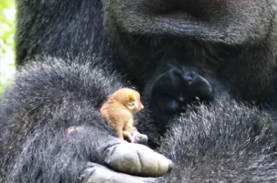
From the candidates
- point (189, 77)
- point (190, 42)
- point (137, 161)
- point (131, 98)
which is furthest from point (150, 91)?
point (137, 161)

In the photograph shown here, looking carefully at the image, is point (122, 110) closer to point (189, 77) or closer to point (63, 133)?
point (63, 133)

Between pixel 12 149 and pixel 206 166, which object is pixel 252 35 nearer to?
pixel 206 166

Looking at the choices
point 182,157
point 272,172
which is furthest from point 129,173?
point 272,172

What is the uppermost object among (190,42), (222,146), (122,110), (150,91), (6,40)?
(190,42)

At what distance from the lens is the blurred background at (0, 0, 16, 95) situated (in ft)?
24.0

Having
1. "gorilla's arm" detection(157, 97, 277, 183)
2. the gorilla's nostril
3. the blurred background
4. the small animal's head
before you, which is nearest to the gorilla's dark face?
the gorilla's nostril

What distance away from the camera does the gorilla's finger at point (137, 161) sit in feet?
11.2

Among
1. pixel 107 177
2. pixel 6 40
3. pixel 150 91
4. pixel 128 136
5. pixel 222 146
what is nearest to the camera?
pixel 107 177

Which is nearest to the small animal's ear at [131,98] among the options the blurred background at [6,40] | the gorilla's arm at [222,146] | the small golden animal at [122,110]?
the small golden animal at [122,110]

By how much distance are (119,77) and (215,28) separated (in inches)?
35.1

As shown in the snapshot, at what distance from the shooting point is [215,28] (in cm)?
421

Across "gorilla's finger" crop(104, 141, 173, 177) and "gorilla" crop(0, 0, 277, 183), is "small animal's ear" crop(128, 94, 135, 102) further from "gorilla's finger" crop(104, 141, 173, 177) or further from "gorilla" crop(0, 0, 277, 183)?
"gorilla's finger" crop(104, 141, 173, 177)

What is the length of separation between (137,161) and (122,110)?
507mm

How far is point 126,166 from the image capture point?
3.41 m
